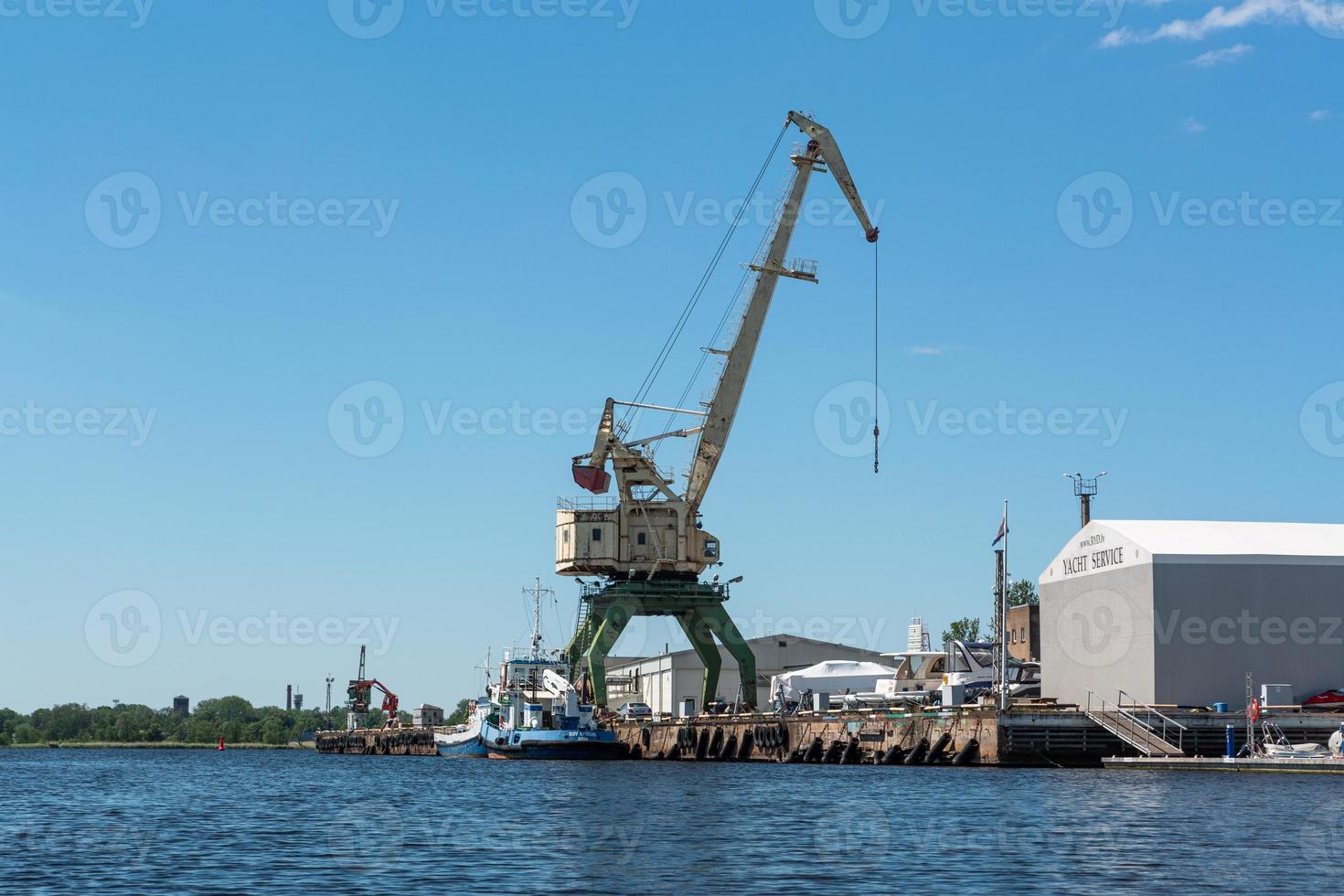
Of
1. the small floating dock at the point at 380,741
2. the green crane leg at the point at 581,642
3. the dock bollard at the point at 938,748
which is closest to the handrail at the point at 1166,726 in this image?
the dock bollard at the point at 938,748

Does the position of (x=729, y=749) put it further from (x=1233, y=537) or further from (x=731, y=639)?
(x=1233, y=537)

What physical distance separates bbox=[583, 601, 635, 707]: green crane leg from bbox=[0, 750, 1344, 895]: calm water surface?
98.4 feet

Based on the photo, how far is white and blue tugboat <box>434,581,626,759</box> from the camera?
8412cm

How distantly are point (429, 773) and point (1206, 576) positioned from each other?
122ft

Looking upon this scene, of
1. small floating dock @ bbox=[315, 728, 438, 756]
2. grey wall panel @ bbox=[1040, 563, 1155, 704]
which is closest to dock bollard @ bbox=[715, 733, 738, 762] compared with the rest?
grey wall panel @ bbox=[1040, 563, 1155, 704]

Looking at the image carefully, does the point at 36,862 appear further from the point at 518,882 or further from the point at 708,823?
the point at 708,823

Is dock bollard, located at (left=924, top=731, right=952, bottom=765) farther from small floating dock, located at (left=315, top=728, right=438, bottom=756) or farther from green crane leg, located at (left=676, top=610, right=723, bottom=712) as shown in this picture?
small floating dock, located at (left=315, top=728, right=438, bottom=756)

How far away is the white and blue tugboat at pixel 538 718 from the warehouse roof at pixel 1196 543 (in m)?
28.5

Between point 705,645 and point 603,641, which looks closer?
point 603,641

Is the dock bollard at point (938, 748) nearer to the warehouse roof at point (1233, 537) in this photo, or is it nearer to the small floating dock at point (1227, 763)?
the small floating dock at point (1227, 763)

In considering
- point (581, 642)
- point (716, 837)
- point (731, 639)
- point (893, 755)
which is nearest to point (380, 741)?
point (581, 642)

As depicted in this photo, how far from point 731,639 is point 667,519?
8421 mm

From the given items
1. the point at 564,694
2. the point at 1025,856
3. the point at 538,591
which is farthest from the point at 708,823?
the point at 538,591

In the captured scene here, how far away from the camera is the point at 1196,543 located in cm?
6303
